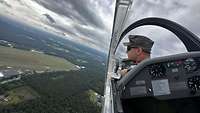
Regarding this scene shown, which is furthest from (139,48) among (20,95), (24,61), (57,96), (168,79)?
(24,61)

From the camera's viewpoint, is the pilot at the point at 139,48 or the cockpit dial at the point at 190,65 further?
the pilot at the point at 139,48

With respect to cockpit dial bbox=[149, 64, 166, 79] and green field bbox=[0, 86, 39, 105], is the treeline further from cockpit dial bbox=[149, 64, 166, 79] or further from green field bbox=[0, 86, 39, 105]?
cockpit dial bbox=[149, 64, 166, 79]

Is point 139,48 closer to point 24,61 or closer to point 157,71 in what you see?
point 157,71

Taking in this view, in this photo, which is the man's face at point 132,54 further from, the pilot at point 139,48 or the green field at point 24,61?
the green field at point 24,61

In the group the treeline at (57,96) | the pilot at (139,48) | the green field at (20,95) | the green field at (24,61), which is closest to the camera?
the pilot at (139,48)

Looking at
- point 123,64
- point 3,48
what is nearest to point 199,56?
point 123,64

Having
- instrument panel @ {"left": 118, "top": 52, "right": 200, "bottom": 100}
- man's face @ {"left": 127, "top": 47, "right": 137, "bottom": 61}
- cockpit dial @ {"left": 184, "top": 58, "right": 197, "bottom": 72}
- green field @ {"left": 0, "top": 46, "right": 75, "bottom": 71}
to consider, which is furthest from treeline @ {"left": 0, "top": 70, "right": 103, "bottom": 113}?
Result: cockpit dial @ {"left": 184, "top": 58, "right": 197, "bottom": 72}

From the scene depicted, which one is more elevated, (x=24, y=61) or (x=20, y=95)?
(x=24, y=61)

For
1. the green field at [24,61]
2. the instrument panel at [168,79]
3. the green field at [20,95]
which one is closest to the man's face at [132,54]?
the instrument panel at [168,79]

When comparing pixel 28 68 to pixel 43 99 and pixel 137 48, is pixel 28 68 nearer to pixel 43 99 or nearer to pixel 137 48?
pixel 43 99
